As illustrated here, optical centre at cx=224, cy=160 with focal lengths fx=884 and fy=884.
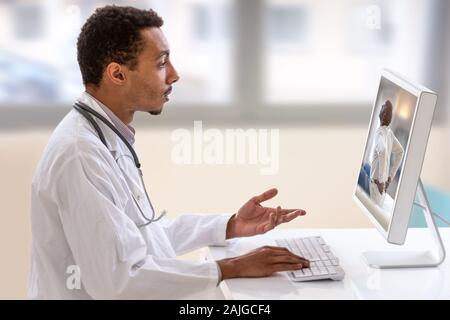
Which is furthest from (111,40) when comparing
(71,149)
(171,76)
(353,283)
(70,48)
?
(70,48)

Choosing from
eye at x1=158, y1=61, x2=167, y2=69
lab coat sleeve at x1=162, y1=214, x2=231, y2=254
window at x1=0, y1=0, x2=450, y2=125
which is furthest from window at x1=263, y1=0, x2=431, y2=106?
eye at x1=158, y1=61, x2=167, y2=69

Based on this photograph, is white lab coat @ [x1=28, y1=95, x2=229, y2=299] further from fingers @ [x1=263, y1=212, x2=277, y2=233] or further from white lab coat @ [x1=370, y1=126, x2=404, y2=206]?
white lab coat @ [x1=370, y1=126, x2=404, y2=206]

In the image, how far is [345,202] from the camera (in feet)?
12.3

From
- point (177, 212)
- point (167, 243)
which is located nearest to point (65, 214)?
point (167, 243)

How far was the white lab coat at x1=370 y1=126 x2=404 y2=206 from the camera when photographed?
191 centimetres

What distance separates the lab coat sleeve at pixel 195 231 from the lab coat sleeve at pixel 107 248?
359mm

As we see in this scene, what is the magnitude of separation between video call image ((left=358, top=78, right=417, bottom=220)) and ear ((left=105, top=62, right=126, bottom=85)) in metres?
0.61

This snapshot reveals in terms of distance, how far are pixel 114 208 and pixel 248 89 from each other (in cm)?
198

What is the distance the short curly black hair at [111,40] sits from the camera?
6.58 ft

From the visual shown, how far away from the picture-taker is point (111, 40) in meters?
2.01
